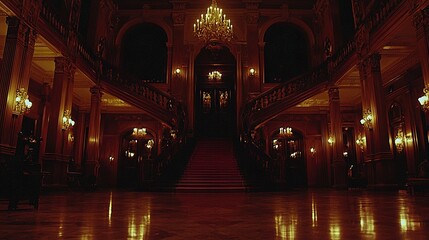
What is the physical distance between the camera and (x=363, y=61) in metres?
10.3

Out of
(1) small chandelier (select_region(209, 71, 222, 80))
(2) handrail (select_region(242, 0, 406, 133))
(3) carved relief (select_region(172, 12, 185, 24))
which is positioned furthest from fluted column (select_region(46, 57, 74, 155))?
(1) small chandelier (select_region(209, 71, 222, 80))

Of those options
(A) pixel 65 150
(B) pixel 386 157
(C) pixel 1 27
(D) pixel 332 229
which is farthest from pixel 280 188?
(C) pixel 1 27

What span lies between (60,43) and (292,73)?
1187 centimetres

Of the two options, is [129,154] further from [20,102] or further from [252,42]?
[20,102]

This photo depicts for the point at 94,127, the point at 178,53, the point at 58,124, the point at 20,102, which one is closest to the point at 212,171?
the point at 58,124

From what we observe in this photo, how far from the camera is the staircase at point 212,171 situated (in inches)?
369

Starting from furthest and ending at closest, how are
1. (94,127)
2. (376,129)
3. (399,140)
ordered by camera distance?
(94,127)
(399,140)
(376,129)

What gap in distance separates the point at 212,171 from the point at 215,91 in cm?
808

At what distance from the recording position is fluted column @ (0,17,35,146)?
750cm

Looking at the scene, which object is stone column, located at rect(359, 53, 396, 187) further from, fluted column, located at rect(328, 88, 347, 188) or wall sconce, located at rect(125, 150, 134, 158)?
wall sconce, located at rect(125, 150, 134, 158)

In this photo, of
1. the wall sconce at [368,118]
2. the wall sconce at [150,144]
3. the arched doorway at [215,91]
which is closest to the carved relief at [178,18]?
the arched doorway at [215,91]

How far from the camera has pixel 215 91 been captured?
18.0m

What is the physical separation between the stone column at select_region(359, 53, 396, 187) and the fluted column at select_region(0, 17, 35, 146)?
10000 millimetres

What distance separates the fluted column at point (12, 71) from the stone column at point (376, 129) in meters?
10.0
